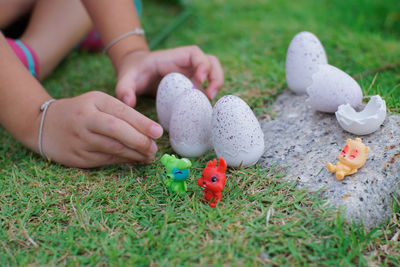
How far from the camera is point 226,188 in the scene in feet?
4.15

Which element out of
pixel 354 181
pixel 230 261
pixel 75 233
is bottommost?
pixel 354 181

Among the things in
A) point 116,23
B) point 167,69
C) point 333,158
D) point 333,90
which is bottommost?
point 333,158

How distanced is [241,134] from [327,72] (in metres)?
0.43

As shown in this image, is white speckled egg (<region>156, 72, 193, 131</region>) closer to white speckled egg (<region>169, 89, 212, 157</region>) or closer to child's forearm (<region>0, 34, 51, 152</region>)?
white speckled egg (<region>169, 89, 212, 157</region>)

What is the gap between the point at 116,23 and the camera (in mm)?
1944

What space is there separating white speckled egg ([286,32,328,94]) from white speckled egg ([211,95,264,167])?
45cm

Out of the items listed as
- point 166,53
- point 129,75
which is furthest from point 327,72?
point 129,75

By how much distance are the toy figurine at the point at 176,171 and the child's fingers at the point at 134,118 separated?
14 cm

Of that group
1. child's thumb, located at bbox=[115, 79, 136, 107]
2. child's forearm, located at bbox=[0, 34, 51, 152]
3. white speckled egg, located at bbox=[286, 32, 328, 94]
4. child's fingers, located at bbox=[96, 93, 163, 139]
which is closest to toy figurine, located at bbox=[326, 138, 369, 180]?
white speckled egg, located at bbox=[286, 32, 328, 94]

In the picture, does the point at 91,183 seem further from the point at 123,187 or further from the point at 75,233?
the point at 75,233

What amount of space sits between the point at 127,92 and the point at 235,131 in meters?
0.59

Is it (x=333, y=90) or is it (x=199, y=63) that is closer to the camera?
(x=333, y=90)

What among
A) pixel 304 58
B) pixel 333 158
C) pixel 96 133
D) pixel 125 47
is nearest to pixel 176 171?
pixel 96 133

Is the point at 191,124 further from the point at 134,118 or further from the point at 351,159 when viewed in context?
the point at 351,159
